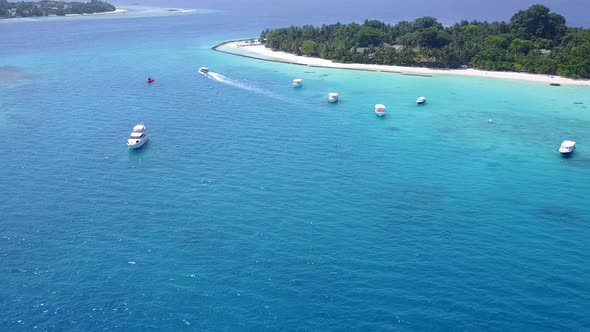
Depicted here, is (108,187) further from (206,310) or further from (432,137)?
(432,137)

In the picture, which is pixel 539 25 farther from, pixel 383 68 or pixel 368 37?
pixel 383 68

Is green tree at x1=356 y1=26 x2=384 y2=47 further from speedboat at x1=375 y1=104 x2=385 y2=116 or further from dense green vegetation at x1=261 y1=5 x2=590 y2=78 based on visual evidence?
speedboat at x1=375 y1=104 x2=385 y2=116

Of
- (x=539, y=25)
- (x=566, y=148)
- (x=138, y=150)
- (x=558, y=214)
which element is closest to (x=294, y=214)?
(x=558, y=214)

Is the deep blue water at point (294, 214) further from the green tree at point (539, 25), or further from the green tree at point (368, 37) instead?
the green tree at point (368, 37)

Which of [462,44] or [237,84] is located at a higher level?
[462,44]

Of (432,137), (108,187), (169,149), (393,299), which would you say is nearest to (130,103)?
(169,149)
